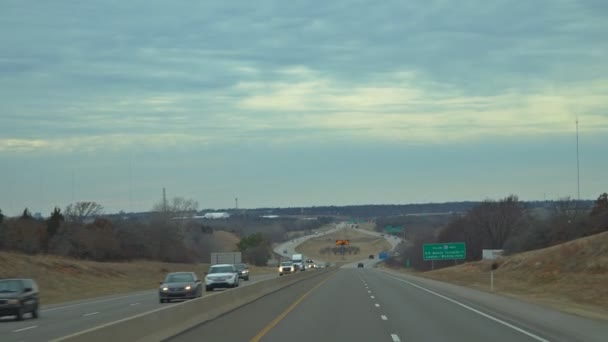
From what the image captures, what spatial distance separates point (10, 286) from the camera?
99.9 feet

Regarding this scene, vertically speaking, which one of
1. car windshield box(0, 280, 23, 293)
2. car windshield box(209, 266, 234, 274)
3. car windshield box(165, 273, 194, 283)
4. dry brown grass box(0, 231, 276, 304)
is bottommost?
dry brown grass box(0, 231, 276, 304)

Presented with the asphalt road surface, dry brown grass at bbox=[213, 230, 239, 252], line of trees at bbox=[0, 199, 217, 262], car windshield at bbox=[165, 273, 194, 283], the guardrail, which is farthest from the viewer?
dry brown grass at bbox=[213, 230, 239, 252]

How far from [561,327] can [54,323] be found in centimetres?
1635

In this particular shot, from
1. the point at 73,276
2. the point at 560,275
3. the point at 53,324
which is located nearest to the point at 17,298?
the point at 53,324

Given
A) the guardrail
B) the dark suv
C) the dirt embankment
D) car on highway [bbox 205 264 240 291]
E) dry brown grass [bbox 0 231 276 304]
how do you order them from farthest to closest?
dry brown grass [bbox 0 231 276 304] → car on highway [bbox 205 264 240 291] → the dirt embankment → the dark suv → the guardrail

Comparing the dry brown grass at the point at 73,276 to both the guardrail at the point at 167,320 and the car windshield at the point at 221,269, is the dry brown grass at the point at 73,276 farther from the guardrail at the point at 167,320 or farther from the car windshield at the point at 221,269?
the guardrail at the point at 167,320

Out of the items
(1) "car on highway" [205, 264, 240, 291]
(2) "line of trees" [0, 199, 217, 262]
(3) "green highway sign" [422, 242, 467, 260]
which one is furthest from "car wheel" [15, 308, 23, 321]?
(3) "green highway sign" [422, 242, 467, 260]

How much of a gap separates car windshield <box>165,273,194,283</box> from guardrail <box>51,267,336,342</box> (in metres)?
2.82

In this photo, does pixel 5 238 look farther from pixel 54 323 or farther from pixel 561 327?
pixel 561 327

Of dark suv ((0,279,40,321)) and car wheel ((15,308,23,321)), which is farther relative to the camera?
car wheel ((15,308,23,321))

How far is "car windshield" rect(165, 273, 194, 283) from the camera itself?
39.1m

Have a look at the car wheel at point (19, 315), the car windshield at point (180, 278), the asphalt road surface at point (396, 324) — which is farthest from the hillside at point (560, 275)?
the car wheel at point (19, 315)

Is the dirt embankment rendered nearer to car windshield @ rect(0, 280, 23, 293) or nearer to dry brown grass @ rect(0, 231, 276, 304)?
car windshield @ rect(0, 280, 23, 293)

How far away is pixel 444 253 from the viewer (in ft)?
287
